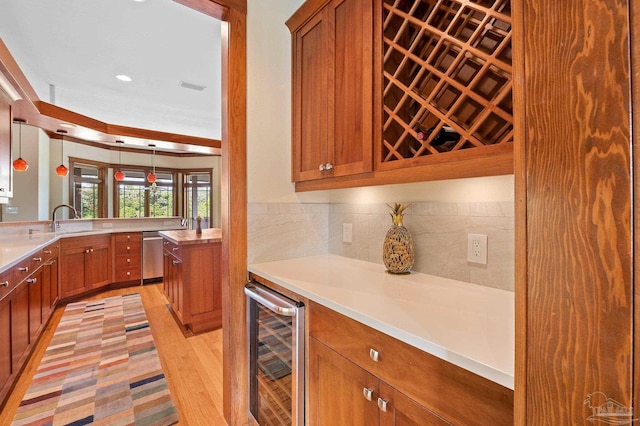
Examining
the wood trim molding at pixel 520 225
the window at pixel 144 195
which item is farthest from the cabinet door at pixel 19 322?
the window at pixel 144 195

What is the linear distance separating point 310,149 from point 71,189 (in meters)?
6.69

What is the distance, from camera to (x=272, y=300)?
130cm

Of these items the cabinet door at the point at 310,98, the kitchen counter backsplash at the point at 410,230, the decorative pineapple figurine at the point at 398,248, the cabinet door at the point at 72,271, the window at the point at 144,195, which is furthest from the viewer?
the window at the point at 144,195

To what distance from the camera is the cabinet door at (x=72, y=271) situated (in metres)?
3.69

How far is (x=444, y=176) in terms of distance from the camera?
98 centimetres

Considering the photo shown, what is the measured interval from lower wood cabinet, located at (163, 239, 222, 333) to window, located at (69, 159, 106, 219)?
15.7 ft

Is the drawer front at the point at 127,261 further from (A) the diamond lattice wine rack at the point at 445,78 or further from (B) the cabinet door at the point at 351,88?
(A) the diamond lattice wine rack at the point at 445,78

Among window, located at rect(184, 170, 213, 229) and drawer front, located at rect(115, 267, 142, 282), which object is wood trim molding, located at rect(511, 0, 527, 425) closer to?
drawer front, located at rect(115, 267, 142, 282)

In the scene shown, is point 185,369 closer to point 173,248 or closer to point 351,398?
point 173,248

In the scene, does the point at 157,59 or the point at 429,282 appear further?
the point at 157,59

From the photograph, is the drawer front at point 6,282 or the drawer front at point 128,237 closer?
the drawer front at point 6,282

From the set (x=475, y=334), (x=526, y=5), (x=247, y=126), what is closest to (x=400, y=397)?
(x=475, y=334)

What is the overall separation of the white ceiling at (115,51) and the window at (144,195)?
2983 mm

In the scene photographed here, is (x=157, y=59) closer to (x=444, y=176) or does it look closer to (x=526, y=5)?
(x=444, y=176)
